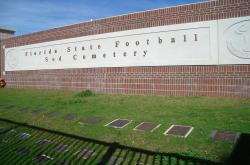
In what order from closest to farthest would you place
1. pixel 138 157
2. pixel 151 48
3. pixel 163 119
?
pixel 138 157 → pixel 163 119 → pixel 151 48

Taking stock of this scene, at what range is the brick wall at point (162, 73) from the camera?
381 inches

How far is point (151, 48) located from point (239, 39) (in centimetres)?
385

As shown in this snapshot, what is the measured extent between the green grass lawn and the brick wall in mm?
705

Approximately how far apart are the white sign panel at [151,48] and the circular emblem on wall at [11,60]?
3.25 m

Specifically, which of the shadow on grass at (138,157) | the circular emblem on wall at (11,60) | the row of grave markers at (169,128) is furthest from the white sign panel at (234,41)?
the circular emblem on wall at (11,60)

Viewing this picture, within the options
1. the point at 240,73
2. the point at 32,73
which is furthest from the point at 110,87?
the point at 32,73

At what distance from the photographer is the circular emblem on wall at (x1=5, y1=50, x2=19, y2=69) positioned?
63.1ft

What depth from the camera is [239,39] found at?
962cm

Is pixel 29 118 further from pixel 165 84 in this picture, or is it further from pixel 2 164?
pixel 165 84

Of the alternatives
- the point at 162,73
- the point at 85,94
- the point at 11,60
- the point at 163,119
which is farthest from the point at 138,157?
the point at 11,60

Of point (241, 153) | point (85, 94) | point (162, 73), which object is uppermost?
point (162, 73)

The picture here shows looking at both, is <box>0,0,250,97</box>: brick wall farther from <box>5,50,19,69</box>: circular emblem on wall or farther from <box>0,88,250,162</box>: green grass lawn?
<box>5,50,19,69</box>: circular emblem on wall

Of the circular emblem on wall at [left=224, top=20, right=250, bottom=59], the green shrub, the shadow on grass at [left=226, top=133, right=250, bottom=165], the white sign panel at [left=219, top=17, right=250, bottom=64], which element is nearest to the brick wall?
the white sign panel at [left=219, top=17, right=250, bottom=64]

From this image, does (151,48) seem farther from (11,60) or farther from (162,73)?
(11,60)
